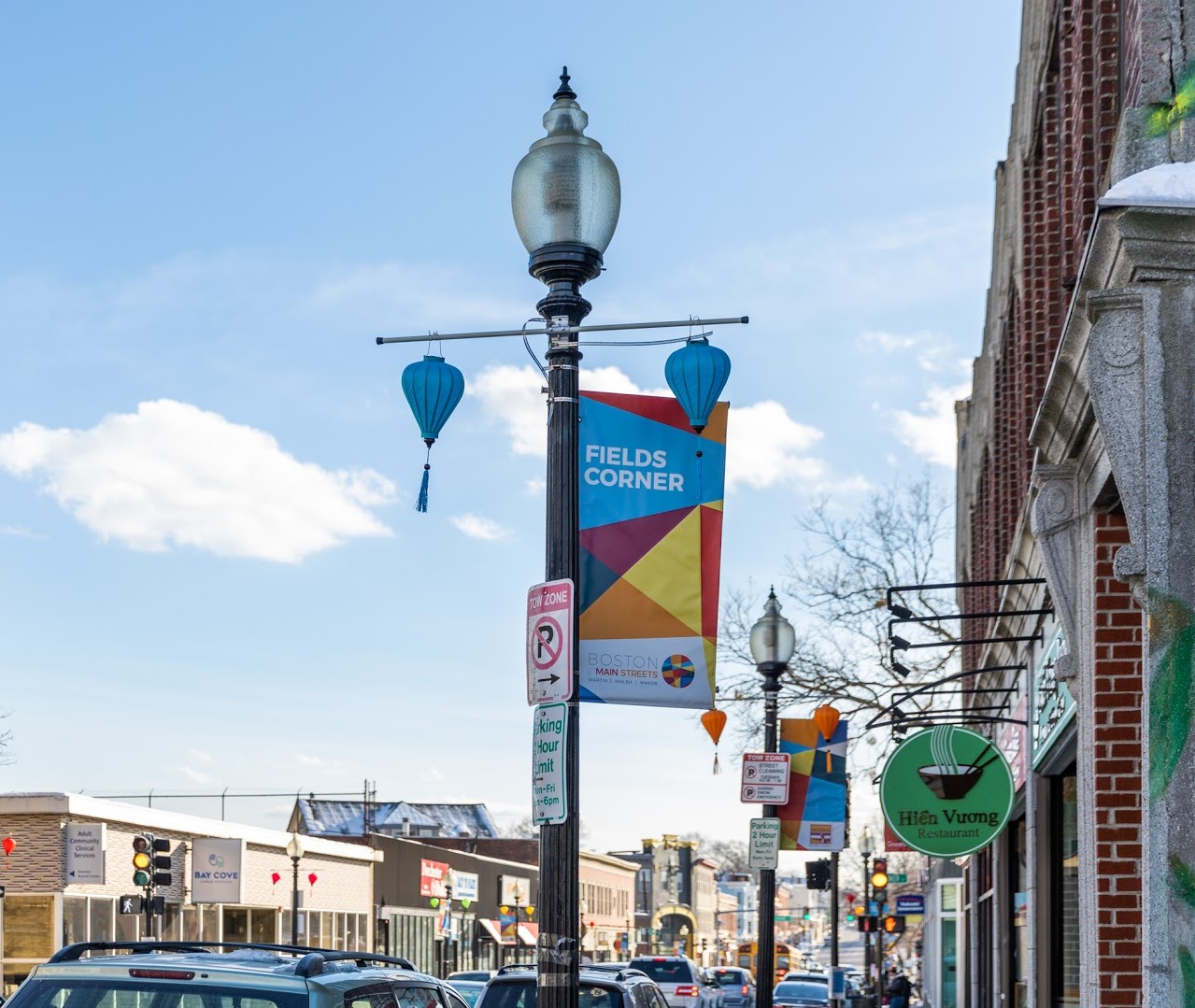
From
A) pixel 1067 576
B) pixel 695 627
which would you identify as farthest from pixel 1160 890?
pixel 1067 576

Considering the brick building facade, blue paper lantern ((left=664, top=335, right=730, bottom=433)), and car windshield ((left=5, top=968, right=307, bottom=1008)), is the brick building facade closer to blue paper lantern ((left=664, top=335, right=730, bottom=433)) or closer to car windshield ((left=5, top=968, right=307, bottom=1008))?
blue paper lantern ((left=664, top=335, right=730, bottom=433))

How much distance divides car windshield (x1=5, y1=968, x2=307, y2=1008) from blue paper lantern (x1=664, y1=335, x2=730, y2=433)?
3663 millimetres

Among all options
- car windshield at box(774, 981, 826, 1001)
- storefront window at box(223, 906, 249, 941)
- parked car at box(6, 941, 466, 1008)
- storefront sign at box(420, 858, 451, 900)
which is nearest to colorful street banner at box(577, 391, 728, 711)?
parked car at box(6, 941, 466, 1008)

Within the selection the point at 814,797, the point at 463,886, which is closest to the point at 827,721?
the point at 814,797

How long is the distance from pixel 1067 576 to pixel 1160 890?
12.1ft

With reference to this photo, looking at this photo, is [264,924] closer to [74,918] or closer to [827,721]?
[74,918]

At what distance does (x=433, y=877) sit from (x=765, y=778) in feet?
155

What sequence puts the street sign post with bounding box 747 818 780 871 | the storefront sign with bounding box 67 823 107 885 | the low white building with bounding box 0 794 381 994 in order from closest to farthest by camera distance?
the street sign post with bounding box 747 818 780 871, the storefront sign with bounding box 67 823 107 885, the low white building with bounding box 0 794 381 994

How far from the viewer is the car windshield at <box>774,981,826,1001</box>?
46.5 meters

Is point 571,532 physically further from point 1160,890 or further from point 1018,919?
point 1018,919

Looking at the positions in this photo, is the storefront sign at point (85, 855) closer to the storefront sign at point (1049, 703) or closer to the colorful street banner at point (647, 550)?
the storefront sign at point (1049, 703)

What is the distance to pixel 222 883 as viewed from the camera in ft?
149

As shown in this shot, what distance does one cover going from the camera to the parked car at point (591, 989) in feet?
44.2

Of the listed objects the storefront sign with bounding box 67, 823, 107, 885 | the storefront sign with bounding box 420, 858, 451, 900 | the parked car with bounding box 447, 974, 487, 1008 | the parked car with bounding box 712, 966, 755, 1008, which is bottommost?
the parked car with bounding box 712, 966, 755, 1008
